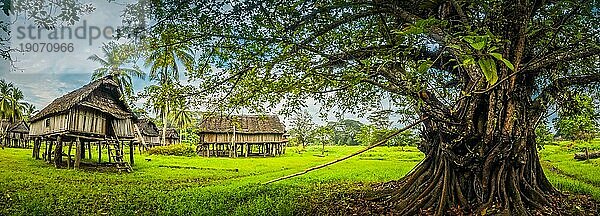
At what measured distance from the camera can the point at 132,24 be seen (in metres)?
3.36

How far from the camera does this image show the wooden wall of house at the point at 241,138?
Result: 57.4 ft

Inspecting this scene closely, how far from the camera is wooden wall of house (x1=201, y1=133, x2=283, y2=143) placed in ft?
57.4

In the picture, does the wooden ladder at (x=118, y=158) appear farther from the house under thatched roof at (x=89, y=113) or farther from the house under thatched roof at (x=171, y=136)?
the house under thatched roof at (x=171, y=136)

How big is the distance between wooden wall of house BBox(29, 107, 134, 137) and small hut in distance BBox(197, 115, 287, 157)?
7.17 metres

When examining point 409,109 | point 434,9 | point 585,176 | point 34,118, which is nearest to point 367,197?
point 409,109

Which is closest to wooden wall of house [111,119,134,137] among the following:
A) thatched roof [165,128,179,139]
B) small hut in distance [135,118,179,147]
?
small hut in distance [135,118,179,147]

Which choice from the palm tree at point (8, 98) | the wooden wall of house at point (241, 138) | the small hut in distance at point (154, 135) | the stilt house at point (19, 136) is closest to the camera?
the palm tree at point (8, 98)

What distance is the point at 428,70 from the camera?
3.64m

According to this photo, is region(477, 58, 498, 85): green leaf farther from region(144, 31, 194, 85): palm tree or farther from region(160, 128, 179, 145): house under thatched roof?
region(160, 128, 179, 145): house under thatched roof

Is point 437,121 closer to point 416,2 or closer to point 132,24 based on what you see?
point 416,2

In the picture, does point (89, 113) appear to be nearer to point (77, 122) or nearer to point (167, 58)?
point (77, 122)

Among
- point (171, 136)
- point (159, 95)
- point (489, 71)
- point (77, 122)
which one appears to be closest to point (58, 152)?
point (77, 122)

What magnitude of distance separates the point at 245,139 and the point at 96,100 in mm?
9842

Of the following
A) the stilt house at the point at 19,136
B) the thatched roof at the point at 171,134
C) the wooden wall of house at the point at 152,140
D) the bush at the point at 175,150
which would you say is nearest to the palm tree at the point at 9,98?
the stilt house at the point at 19,136
